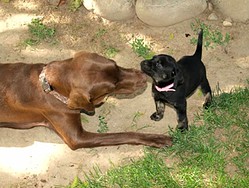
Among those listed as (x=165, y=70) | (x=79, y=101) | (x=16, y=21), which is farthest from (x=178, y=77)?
(x=16, y=21)

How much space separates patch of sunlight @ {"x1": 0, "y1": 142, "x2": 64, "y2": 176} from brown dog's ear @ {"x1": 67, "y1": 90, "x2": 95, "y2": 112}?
950 millimetres

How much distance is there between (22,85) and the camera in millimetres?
4996

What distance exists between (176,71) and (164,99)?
52 centimetres

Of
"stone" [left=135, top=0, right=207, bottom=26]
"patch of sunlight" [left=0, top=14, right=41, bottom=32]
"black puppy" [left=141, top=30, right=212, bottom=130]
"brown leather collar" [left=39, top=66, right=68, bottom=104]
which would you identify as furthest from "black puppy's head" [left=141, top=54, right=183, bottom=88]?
"patch of sunlight" [left=0, top=14, right=41, bottom=32]

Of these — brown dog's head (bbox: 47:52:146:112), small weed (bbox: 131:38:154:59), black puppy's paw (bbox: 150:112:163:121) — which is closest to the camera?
brown dog's head (bbox: 47:52:146:112)

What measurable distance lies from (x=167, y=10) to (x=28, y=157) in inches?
103

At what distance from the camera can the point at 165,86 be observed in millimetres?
4621

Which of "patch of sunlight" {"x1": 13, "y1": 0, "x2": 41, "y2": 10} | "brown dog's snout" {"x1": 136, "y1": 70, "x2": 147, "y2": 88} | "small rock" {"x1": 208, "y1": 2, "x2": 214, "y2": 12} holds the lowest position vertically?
"patch of sunlight" {"x1": 13, "y1": 0, "x2": 41, "y2": 10}

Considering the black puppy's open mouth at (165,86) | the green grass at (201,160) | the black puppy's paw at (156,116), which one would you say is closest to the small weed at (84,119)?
the green grass at (201,160)

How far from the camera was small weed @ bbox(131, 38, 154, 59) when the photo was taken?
603 cm

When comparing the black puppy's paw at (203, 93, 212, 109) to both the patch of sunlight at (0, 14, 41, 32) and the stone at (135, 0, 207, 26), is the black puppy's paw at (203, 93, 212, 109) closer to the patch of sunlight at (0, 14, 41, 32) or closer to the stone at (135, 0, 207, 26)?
the stone at (135, 0, 207, 26)

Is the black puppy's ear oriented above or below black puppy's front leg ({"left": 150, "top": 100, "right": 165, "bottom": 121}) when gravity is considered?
above

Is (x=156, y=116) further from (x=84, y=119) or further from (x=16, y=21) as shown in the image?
(x=16, y=21)

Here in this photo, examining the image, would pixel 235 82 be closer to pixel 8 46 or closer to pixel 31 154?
pixel 31 154
